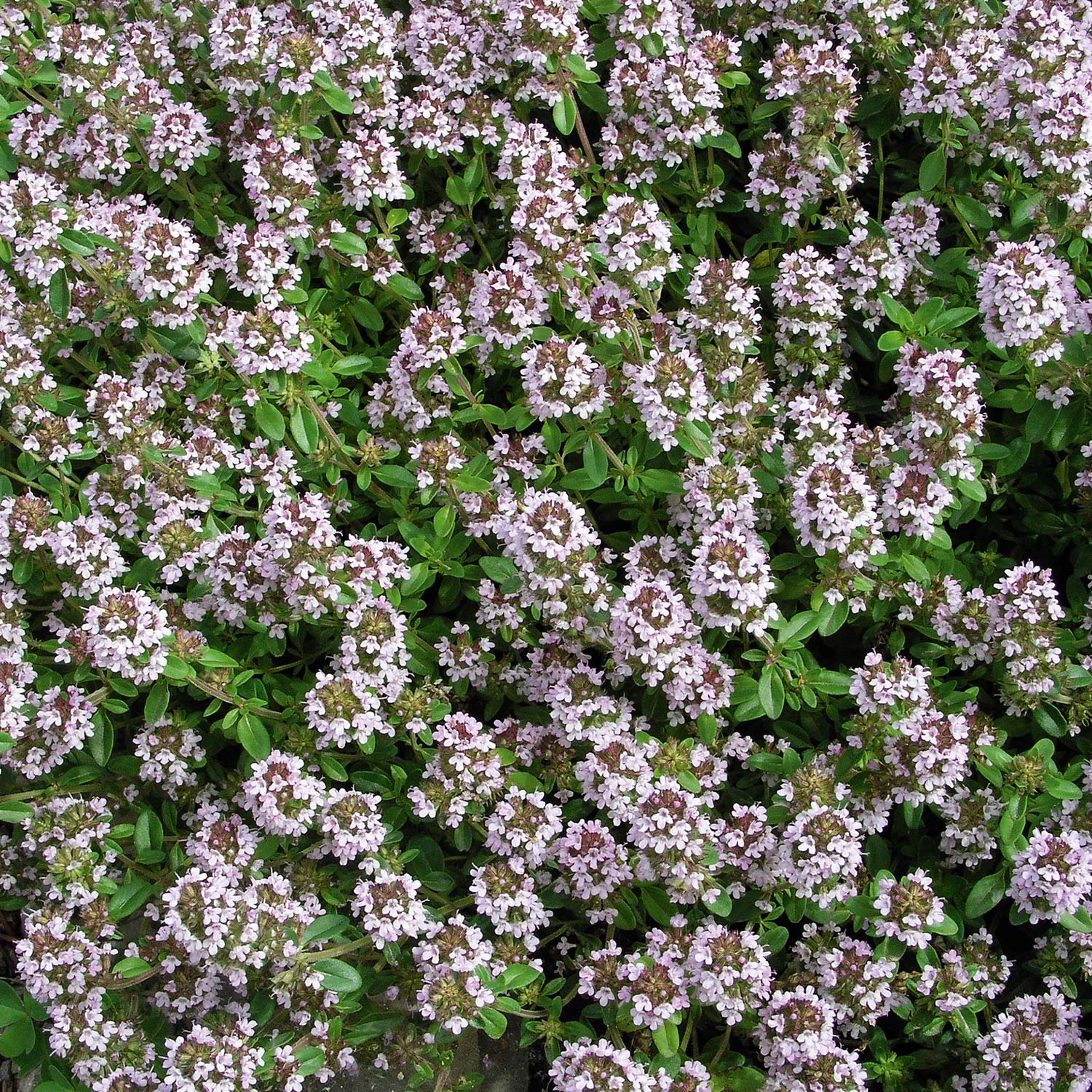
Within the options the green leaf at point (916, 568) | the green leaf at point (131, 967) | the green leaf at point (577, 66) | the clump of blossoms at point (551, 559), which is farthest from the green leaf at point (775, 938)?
the green leaf at point (577, 66)

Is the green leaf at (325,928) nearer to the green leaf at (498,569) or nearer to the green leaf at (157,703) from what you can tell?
the green leaf at (157,703)

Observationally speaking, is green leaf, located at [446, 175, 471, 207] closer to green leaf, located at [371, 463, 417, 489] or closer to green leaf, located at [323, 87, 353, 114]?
green leaf, located at [323, 87, 353, 114]

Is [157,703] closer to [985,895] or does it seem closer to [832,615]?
[832,615]

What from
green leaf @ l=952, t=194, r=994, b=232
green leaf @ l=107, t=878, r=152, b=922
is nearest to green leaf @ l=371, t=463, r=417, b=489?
green leaf @ l=107, t=878, r=152, b=922

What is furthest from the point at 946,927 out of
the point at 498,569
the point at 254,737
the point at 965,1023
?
the point at 254,737

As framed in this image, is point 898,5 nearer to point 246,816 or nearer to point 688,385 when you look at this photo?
point 688,385

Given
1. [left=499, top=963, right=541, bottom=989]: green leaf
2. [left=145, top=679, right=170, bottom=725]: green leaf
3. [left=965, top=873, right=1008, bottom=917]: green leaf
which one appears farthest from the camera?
[left=145, top=679, right=170, bottom=725]: green leaf

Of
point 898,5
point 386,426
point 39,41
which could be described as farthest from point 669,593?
point 39,41
